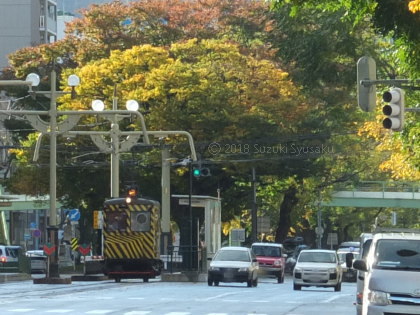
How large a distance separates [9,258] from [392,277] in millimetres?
48179

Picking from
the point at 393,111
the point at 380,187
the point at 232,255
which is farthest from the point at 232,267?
the point at 380,187

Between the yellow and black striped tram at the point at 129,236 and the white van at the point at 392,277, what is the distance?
28632mm

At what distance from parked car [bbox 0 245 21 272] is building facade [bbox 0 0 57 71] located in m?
45.0

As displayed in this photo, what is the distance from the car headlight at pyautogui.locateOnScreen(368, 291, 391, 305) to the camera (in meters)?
19.4

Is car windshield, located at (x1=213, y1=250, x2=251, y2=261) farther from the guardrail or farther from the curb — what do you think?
the guardrail

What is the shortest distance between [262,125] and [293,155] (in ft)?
8.82

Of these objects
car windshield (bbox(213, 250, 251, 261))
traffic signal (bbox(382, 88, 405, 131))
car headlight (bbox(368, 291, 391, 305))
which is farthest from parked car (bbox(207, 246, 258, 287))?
car headlight (bbox(368, 291, 391, 305))

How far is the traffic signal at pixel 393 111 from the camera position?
25.8 metres

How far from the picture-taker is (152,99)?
6544 centimetres

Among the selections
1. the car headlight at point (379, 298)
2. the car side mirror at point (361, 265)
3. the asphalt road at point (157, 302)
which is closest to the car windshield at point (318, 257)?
the asphalt road at point (157, 302)

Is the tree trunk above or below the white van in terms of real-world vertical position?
above

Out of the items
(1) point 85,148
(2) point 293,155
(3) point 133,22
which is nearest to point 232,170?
(2) point 293,155

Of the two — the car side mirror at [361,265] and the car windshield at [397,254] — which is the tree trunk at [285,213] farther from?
the car side mirror at [361,265]

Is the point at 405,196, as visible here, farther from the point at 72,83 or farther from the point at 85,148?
the point at 72,83
